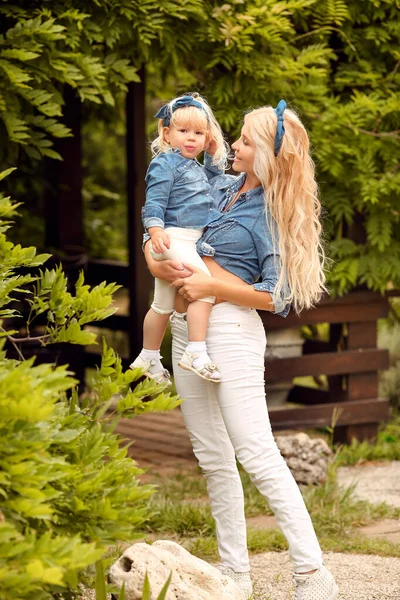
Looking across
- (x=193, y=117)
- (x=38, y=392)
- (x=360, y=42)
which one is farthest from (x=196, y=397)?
(x=360, y=42)

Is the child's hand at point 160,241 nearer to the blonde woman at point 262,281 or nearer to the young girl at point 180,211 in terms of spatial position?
the young girl at point 180,211

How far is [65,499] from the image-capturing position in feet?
7.66

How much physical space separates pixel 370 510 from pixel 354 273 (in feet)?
5.06

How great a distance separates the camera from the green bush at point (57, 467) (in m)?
1.97

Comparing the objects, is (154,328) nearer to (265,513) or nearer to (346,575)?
(346,575)

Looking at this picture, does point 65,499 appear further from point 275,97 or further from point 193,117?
point 275,97

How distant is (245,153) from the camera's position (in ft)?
10.8

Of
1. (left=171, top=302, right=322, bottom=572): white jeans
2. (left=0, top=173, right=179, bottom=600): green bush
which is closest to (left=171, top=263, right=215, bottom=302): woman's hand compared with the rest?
(left=171, top=302, right=322, bottom=572): white jeans

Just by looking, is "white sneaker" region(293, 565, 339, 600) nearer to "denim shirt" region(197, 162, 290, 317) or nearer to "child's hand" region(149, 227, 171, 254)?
"denim shirt" region(197, 162, 290, 317)

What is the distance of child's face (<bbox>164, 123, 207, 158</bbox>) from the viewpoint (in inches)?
131

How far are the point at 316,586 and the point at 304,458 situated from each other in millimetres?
2120

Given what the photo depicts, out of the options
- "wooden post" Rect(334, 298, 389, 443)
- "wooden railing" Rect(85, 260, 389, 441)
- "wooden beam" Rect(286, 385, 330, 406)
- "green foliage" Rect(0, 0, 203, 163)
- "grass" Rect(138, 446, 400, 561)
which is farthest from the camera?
"wooden beam" Rect(286, 385, 330, 406)

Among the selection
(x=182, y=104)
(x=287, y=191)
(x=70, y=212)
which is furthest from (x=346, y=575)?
(x=70, y=212)

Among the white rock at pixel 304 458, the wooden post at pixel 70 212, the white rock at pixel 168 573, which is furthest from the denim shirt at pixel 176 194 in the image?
the wooden post at pixel 70 212
